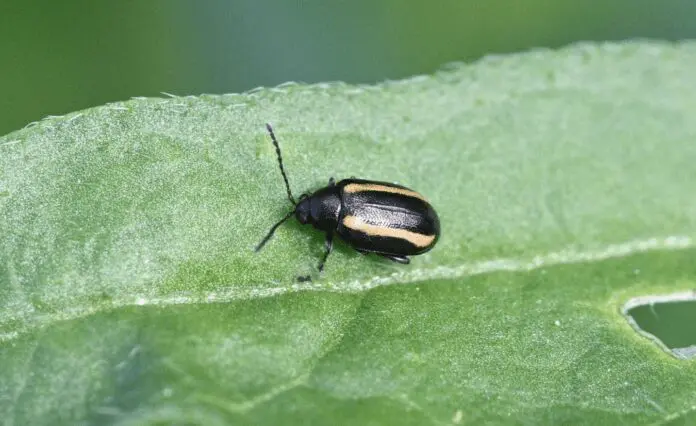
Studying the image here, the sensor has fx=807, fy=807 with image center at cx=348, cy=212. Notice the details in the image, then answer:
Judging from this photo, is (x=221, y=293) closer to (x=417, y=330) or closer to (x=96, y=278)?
(x=96, y=278)

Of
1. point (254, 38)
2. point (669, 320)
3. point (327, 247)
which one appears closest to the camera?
point (327, 247)

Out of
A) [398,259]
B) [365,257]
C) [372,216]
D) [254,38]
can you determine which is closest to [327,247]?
[365,257]

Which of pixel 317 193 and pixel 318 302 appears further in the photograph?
pixel 317 193

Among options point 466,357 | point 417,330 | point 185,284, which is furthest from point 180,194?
point 466,357

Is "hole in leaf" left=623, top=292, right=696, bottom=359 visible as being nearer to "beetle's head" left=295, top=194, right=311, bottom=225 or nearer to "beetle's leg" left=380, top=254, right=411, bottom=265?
"beetle's leg" left=380, top=254, right=411, bottom=265

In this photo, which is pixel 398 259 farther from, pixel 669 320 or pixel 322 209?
pixel 669 320

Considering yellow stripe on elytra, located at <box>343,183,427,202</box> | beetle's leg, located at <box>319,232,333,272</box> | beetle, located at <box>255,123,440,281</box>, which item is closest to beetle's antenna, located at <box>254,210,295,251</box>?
beetle, located at <box>255,123,440,281</box>

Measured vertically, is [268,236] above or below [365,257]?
above
